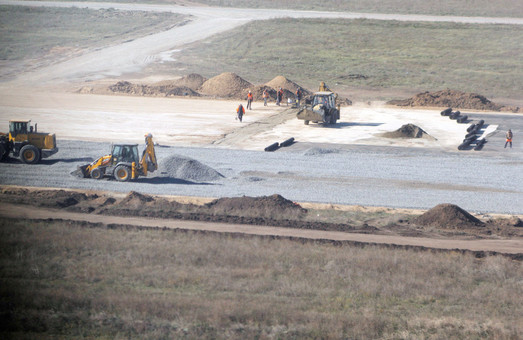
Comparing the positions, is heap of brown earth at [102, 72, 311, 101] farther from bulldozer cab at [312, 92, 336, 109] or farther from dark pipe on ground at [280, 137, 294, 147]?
dark pipe on ground at [280, 137, 294, 147]

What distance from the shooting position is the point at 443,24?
3536 inches

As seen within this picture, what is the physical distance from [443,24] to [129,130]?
62132 mm

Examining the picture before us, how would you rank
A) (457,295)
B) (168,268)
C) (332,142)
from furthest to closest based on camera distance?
(332,142)
(168,268)
(457,295)

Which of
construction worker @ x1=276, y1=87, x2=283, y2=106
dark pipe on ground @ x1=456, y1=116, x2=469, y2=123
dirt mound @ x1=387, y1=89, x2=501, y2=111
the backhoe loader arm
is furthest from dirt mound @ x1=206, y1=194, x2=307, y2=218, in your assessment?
dirt mound @ x1=387, y1=89, x2=501, y2=111

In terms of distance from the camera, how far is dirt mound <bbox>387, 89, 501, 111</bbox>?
182 ft

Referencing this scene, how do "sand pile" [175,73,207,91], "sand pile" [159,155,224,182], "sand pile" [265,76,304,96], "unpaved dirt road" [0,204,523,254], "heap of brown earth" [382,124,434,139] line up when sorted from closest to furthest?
1. "unpaved dirt road" [0,204,523,254]
2. "sand pile" [159,155,224,182]
3. "heap of brown earth" [382,124,434,139]
4. "sand pile" [265,76,304,96]
5. "sand pile" [175,73,207,91]

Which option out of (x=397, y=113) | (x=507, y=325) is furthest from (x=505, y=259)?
(x=397, y=113)

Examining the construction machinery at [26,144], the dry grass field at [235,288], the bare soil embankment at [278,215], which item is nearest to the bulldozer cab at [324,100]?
the construction machinery at [26,144]

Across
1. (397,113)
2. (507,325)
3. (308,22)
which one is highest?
(308,22)

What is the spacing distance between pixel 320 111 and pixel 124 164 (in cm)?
1924

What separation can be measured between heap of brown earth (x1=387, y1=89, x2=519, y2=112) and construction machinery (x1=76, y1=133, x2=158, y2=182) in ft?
110

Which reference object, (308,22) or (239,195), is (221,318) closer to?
(239,195)

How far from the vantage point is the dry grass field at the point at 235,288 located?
44.0 feet

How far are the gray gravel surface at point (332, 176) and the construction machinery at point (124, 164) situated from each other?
0.40 metres
